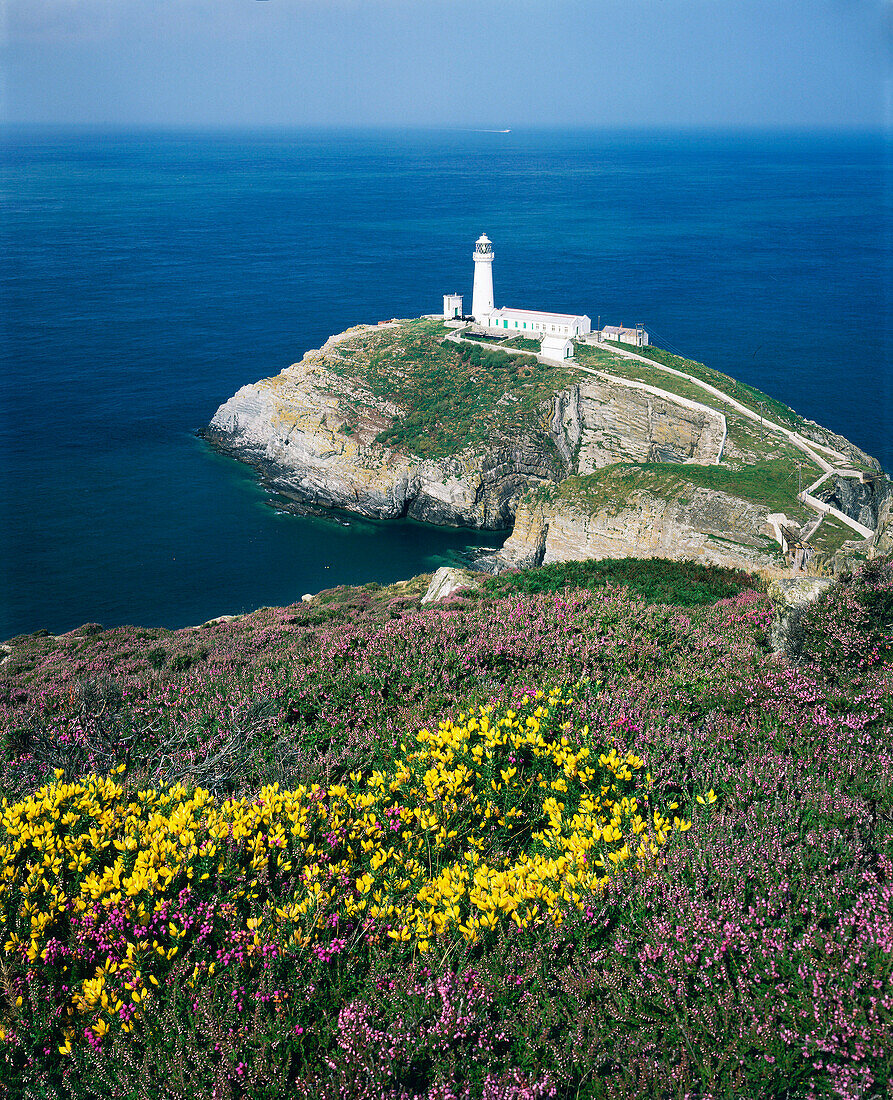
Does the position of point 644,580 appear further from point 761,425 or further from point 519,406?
point 519,406

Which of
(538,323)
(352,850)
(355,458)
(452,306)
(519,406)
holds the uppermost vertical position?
(452,306)

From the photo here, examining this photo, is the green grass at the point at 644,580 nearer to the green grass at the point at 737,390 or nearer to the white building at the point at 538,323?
the green grass at the point at 737,390

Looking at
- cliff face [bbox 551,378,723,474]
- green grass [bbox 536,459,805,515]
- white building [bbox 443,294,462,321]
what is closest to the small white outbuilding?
cliff face [bbox 551,378,723,474]

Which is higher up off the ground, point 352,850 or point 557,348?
point 557,348

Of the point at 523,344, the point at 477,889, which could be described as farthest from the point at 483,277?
the point at 477,889

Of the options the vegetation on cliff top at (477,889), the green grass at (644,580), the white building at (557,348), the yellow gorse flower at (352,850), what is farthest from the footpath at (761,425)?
the yellow gorse flower at (352,850)

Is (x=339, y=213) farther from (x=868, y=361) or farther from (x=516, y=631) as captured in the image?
(x=516, y=631)

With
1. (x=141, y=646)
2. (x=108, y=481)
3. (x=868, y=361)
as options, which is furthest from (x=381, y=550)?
(x=868, y=361)
